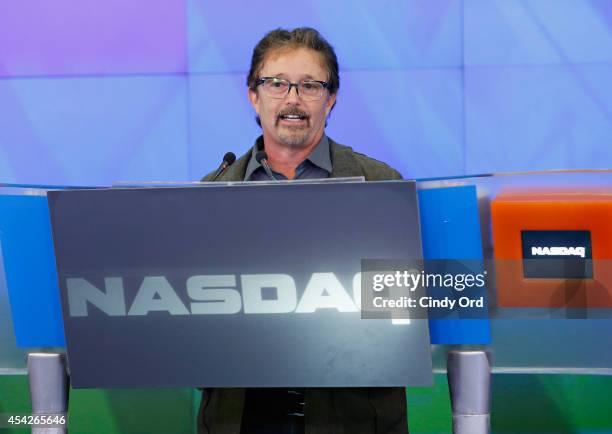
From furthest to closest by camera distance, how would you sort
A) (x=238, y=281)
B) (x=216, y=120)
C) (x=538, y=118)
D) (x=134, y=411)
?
(x=216, y=120)
(x=538, y=118)
(x=134, y=411)
(x=238, y=281)

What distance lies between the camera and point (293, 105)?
2.01 metres

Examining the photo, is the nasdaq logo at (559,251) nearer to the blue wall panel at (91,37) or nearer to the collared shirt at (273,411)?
the collared shirt at (273,411)

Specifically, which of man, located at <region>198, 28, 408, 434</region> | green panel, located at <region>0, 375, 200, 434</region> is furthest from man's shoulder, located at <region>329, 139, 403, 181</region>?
green panel, located at <region>0, 375, 200, 434</region>

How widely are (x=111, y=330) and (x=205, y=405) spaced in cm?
33

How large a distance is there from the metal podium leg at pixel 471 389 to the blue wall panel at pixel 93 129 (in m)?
2.24

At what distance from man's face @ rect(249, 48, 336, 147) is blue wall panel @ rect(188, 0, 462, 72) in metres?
1.48

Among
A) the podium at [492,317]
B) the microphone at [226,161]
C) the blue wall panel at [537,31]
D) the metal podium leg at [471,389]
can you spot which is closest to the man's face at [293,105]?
the microphone at [226,161]

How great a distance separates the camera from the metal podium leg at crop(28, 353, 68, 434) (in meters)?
1.56

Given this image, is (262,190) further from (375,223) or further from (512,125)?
(512,125)

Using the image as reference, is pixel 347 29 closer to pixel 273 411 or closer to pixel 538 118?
pixel 538 118

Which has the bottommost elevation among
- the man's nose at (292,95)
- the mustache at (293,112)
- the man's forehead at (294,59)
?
the mustache at (293,112)

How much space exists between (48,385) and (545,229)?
0.90 meters

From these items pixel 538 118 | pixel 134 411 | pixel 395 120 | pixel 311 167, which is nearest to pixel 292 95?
pixel 311 167

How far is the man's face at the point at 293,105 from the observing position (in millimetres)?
2016
